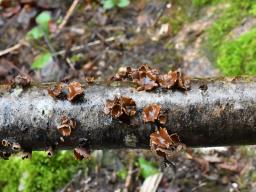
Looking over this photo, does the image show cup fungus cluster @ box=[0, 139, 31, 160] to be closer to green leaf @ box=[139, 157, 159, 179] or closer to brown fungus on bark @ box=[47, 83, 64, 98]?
brown fungus on bark @ box=[47, 83, 64, 98]

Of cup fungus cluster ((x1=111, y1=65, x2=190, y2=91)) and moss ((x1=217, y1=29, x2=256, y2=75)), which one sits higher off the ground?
moss ((x1=217, y1=29, x2=256, y2=75))

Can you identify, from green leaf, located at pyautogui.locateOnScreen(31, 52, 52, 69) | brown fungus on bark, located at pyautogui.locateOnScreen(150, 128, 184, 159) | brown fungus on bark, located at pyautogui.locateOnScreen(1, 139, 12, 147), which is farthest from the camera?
green leaf, located at pyautogui.locateOnScreen(31, 52, 52, 69)

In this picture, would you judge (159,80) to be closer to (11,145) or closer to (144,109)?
(144,109)

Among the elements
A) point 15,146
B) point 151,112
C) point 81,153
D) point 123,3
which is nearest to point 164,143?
point 151,112

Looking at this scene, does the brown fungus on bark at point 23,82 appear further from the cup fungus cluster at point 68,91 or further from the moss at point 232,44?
the moss at point 232,44

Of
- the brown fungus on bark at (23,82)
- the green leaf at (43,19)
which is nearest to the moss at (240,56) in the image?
the brown fungus on bark at (23,82)

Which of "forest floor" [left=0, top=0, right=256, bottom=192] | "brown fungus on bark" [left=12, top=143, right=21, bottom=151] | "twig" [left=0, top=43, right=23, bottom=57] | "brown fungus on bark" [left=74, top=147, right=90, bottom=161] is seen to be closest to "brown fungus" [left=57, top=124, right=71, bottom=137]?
"brown fungus on bark" [left=74, top=147, right=90, bottom=161]

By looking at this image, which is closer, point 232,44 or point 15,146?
point 15,146

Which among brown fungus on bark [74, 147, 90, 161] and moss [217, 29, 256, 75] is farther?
moss [217, 29, 256, 75]
